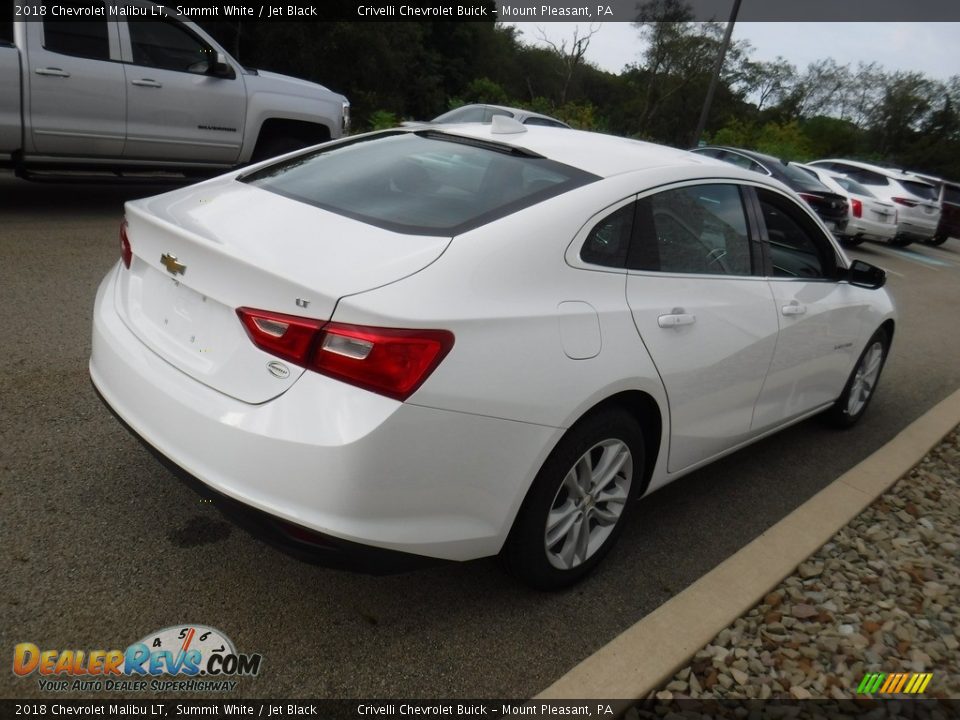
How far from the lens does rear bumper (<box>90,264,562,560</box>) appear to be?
2.17 meters

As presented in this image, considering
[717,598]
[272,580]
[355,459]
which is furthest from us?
[717,598]

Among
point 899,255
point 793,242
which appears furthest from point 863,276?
point 899,255

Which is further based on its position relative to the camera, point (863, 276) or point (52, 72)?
point (52, 72)

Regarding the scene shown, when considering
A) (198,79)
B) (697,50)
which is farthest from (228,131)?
(697,50)

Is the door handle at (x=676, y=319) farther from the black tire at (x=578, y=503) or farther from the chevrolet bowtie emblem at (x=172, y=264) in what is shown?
the chevrolet bowtie emblem at (x=172, y=264)

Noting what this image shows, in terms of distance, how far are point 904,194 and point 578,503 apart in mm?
17489

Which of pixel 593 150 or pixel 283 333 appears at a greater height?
pixel 593 150

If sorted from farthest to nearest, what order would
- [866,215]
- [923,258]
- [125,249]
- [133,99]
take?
[923,258] < [866,215] < [133,99] < [125,249]

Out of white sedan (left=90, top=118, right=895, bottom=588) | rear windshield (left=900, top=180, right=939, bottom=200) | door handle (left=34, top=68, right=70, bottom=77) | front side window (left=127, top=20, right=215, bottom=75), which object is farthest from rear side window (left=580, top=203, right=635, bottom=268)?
rear windshield (left=900, top=180, right=939, bottom=200)

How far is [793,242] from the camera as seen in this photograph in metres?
4.05

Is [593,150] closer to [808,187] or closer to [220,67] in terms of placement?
[220,67]

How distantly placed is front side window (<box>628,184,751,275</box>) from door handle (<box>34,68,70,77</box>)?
6.23 meters

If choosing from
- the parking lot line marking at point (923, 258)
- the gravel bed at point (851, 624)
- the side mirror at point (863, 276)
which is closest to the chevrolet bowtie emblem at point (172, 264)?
the gravel bed at point (851, 624)

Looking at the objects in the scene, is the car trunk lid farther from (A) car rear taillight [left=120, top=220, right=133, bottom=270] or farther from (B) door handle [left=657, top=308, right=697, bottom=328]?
(B) door handle [left=657, top=308, right=697, bottom=328]
